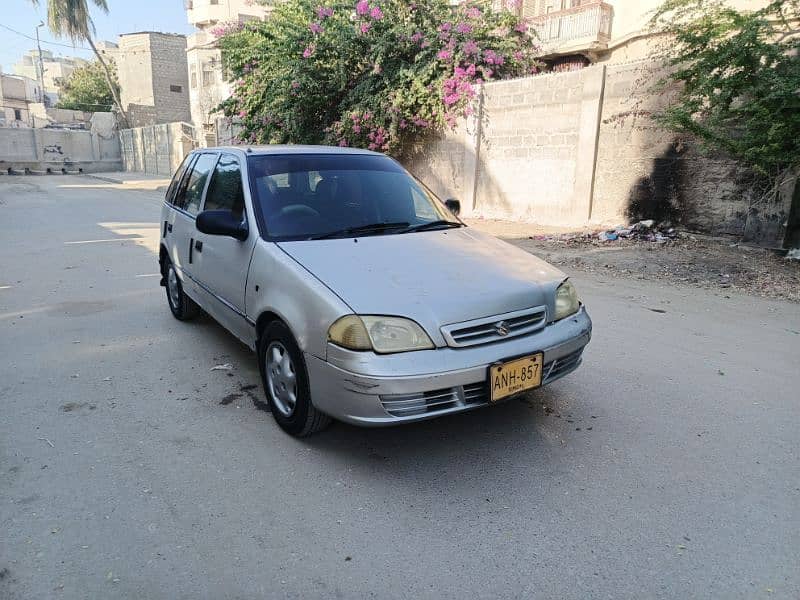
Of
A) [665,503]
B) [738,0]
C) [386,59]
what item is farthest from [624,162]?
[665,503]

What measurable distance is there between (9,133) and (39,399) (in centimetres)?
4319

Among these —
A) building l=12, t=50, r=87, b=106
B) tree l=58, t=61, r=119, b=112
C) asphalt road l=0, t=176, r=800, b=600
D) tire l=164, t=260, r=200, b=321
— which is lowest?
asphalt road l=0, t=176, r=800, b=600

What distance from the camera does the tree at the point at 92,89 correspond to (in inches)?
2242

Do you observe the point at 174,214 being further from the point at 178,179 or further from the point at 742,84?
the point at 742,84

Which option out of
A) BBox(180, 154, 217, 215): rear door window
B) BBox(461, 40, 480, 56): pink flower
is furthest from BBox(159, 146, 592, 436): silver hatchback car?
BBox(461, 40, 480, 56): pink flower

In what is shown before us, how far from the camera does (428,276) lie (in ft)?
10.5

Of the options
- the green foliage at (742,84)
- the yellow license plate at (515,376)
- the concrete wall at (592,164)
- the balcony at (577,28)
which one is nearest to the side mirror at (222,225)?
the yellow license plate at (515,376)

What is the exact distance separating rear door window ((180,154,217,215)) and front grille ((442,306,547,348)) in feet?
9.35

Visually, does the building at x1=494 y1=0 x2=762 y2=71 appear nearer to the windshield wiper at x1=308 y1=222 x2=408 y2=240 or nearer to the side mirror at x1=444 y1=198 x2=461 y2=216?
the side mirror at x1=444 y1=198 x2=461 y2=216

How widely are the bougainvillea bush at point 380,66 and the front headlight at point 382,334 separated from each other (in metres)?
11.2

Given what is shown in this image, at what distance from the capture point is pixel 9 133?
3853 centimetres

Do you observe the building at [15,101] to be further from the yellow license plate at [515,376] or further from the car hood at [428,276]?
the yellow license plate at [515,376]

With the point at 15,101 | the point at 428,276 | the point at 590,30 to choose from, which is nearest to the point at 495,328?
the point at 428,276

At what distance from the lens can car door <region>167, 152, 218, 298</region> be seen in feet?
15.9
